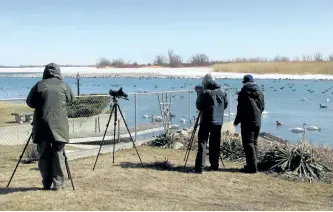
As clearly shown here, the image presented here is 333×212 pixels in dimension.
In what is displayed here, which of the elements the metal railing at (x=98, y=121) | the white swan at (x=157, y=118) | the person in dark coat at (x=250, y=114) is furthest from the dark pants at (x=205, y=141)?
the white swan at (x=157, y=118)

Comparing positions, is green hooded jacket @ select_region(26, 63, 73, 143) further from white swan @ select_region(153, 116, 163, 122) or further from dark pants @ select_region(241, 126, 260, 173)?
white swan @ select_region(153, 116, 163, 122)

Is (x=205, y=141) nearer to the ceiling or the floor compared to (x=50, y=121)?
nearer to the floor

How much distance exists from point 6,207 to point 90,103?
884cm

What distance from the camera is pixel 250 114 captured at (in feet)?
29.6

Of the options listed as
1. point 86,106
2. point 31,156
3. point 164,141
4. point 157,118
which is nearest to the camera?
point 31,156

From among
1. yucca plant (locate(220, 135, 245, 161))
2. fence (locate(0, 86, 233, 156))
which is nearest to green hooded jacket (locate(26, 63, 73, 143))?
yucca plant (locate(220, 135, 245, 161))

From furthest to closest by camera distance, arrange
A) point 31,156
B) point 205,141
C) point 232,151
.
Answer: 1. point 232,151
2. point 31,156
3. point 205,141

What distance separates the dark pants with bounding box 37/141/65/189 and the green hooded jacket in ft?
0.49

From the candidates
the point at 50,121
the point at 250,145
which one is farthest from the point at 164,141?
the point at 50,121

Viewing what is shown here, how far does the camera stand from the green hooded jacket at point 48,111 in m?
6.89

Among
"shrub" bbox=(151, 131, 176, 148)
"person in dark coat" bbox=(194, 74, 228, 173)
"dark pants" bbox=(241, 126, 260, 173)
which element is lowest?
"shrub" bbox=(151, 131, 176, 148)

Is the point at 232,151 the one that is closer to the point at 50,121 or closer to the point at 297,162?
the point at 297,162

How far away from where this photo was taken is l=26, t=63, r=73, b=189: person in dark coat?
6.89 m

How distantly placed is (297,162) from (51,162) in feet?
16.5
